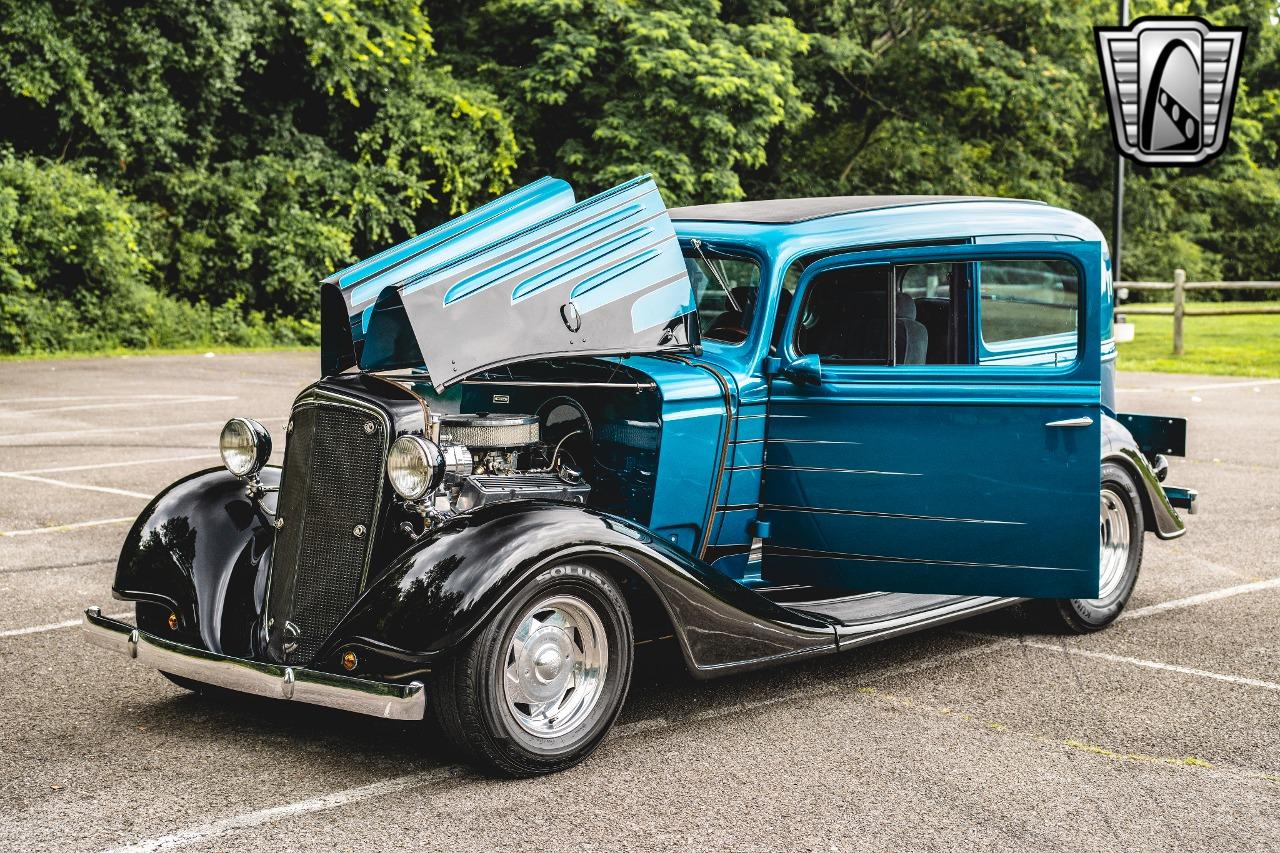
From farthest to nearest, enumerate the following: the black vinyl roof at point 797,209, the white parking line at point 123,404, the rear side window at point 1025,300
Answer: the white parking line at point 123,404, the rear side window at point 1025,300, the black vinyl roof at point 797,209

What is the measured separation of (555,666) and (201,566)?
4.72 ft

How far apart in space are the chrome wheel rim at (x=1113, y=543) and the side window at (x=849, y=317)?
1539 millimetres

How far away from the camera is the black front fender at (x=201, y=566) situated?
474 centimetres

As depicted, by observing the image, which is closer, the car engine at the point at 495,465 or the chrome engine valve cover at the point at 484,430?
the car engine at the point at 495,465

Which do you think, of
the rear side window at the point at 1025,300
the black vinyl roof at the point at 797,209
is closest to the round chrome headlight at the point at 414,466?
the black vinyl roof at the point at 797,209

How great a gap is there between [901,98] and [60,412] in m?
23.8

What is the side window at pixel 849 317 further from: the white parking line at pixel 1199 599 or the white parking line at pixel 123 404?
the white parking line at pixel 123 404

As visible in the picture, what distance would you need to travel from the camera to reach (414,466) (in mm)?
4305

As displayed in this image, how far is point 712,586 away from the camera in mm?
4621

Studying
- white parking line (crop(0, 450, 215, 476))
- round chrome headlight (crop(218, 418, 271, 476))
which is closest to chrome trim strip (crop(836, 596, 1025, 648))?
round chrome headlight (crop(218, 418, 271, 476))

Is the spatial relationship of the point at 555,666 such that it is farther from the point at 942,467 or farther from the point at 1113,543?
the point at 1113,543

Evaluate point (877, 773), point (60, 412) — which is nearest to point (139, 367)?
point (60, 412)

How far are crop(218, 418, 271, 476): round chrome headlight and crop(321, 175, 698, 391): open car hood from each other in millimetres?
368

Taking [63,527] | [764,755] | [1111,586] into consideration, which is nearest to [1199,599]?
[1111,586]
